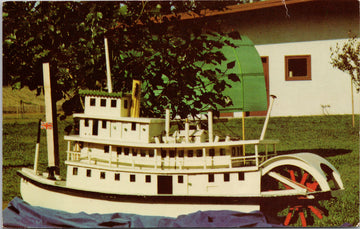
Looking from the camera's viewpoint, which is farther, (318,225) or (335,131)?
(335,131)

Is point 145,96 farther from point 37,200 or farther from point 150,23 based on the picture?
point 37,200

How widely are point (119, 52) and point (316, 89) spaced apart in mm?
7840

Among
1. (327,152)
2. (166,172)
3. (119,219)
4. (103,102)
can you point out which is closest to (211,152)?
(166,172)

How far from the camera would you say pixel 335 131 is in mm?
16312

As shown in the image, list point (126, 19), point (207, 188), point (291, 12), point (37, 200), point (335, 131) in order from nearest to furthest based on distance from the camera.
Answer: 1. point (207, 188)
2. point (37, 200)
3. point (126, 19)
4. point (335, 131)
5. point (291, 12)

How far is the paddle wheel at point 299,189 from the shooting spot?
26.7ft

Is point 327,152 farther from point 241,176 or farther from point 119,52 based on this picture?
point 119,52

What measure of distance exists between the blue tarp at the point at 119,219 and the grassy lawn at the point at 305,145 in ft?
3.58

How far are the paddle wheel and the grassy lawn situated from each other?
21 centimetres

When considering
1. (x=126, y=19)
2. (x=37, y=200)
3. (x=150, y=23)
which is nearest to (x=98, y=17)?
(x=126, y=19)

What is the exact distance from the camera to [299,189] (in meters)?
8.24

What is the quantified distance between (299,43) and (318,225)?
11527 mm

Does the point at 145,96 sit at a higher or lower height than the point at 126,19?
lower

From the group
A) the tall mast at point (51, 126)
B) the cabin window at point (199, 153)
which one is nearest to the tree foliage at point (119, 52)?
the tall mast at point (51, 126)
